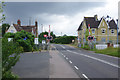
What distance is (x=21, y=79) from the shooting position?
8.91 metres

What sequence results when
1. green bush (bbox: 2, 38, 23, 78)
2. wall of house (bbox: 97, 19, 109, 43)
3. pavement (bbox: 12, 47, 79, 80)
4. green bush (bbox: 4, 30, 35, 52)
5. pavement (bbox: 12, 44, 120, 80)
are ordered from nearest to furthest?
green bush (bbox: 2, 38, 23, 78)
pavement (bbox: 12, 44, 120, 80)
pavement (bbox: 12, 47, 79, 80)
green bush (bbox: 4, 30, 35, 52)
wall of house (bbox: 97, 19, 109, 43)

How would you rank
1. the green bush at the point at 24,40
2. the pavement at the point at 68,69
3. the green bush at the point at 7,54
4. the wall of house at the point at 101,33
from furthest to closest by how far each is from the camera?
the wall of house at the point at 101,33 → the green bush at the point at 24,40 → the pavement at the point at 68,69 → the green bush at the point at 7,54

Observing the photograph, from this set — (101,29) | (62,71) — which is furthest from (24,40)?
(101,29)

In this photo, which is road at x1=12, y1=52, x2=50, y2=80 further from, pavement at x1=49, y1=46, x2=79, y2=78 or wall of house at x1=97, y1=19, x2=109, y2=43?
wall of house at x1=97, y1=19, x2=109, y2=43

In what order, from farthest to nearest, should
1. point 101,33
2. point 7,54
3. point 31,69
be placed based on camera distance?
point 101,33 → point 31,69 → point 7,54

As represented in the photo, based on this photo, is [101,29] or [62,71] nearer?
[62,71]

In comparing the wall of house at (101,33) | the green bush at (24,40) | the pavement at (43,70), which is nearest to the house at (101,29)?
the wall of house at (101,33)

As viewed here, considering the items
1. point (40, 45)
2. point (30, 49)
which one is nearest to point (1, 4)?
point (30, 49)

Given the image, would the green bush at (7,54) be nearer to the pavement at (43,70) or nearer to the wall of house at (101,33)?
the pavement at (43,70)

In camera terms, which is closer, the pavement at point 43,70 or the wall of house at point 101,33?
the pavement at point 43,70

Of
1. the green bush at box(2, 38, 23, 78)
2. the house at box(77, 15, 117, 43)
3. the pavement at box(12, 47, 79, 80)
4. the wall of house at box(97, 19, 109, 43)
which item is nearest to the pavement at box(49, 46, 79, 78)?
the pavement at box(12, 47, 79, 80)

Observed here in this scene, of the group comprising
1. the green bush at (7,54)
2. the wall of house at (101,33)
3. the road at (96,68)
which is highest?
the wall of house at (101,33)

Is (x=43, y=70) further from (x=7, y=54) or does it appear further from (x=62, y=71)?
(x=7, y=54)

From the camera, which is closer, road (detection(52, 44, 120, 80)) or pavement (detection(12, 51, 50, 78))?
road (detection(52, 44, 120, 80))
